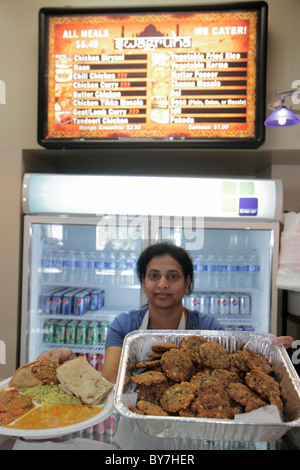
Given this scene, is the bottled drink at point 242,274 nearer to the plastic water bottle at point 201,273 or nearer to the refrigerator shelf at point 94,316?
the plastic water bottle at point 201,273

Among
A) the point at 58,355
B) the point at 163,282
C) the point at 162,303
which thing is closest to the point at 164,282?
the point at 163,282

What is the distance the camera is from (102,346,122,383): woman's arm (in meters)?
1.81

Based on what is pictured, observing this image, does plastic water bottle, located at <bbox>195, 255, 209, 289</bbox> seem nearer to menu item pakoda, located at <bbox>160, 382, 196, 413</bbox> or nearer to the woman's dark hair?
the woman's dark hair

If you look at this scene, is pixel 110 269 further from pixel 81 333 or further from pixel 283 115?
pixel 283 115

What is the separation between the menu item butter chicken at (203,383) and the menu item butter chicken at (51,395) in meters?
0.18

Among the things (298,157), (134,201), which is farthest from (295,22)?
(134,201)

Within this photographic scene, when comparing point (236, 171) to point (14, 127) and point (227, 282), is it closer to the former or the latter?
point (227, 282)

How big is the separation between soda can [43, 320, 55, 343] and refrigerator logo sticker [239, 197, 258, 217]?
5.84 feet

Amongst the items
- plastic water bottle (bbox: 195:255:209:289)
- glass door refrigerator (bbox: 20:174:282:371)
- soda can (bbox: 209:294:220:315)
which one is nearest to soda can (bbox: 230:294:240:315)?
glass door refrigerator (bbox: 20:174:282:371)

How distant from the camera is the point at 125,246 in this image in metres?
3.09

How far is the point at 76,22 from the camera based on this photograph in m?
2.46

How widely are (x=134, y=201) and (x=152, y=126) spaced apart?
546 millimetres

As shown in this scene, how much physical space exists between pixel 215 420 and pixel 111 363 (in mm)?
1076

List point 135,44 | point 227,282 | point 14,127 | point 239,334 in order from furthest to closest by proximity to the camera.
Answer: point 227,282 < point 14,127 < point 135,44 < point 239,334
